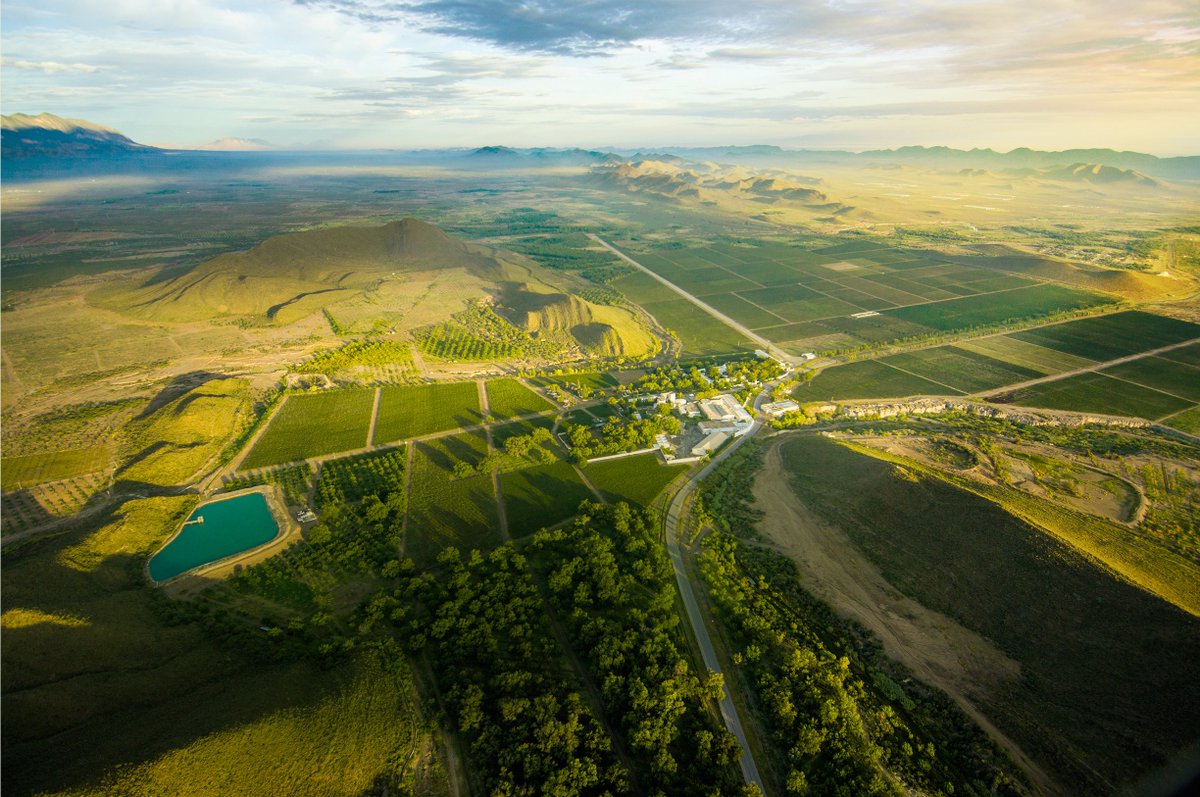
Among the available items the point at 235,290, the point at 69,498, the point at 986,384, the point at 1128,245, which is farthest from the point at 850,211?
the point at 69,498

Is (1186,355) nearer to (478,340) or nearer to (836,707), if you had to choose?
(836,707)

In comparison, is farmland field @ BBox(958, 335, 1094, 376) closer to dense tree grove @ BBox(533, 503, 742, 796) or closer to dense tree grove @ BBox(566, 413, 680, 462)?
dense tree grove @ BBox(566, 413, 680, 462)

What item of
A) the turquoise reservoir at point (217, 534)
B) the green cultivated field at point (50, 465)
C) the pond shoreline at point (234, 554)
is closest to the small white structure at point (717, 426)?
the pond shoreline at point (234, 554)

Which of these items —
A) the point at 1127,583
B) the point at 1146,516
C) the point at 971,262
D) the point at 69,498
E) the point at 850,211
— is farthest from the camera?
the point at 850,211

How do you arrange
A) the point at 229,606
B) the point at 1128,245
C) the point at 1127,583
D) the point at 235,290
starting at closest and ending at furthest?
the point at 1127,583, the point at 229,606, the point at 235,290, the point at 1128,245

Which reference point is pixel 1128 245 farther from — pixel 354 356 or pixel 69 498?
pixel 69 498
